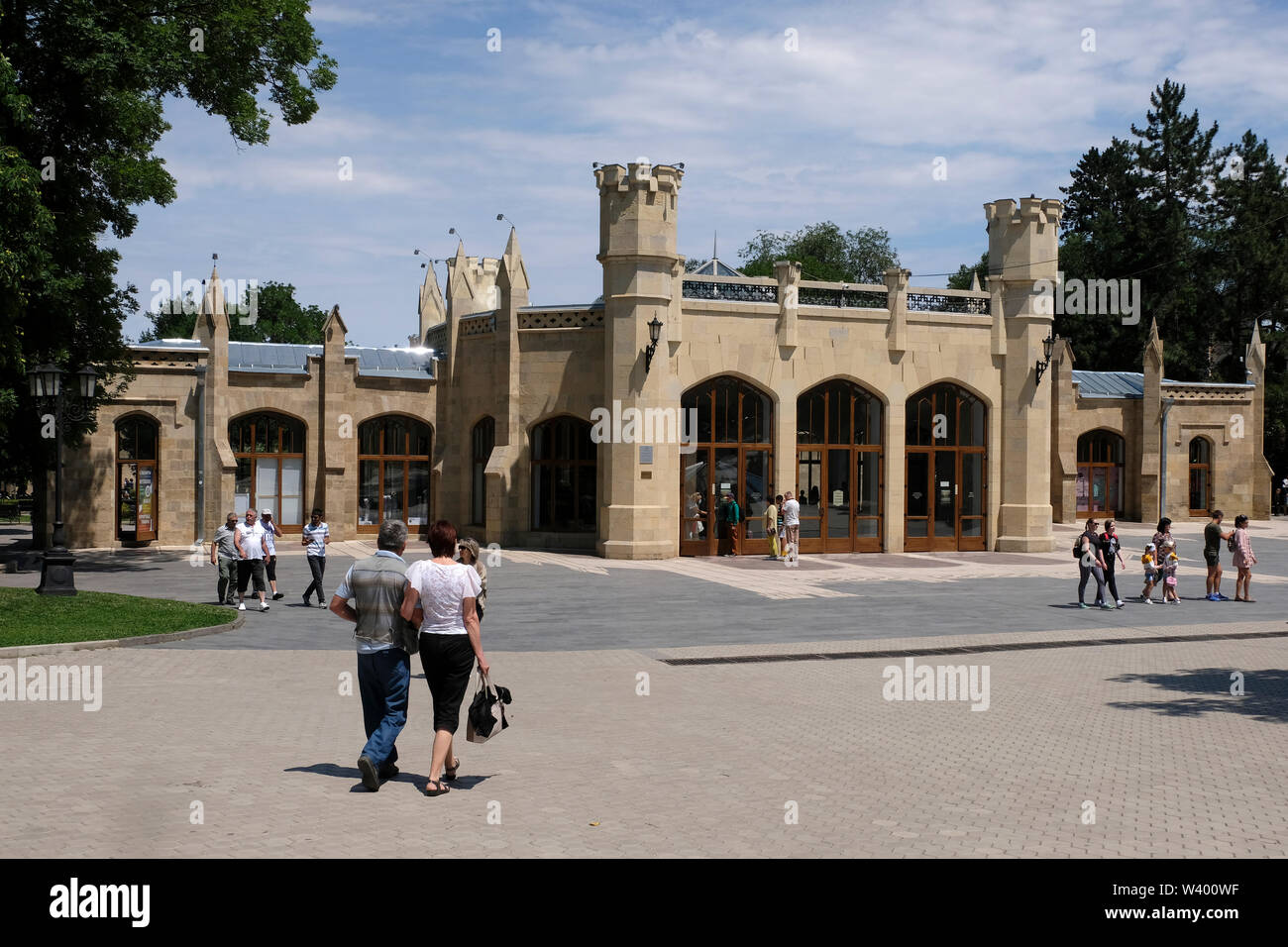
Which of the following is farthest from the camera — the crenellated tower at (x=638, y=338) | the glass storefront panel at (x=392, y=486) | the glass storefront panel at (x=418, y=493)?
the glass storefront panel at (x=418, y=493)

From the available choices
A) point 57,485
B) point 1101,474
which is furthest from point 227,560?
point 1101,474

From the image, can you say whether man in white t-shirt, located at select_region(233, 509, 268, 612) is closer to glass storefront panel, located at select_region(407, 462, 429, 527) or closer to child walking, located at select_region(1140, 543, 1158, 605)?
child walking, located at select_region(1140, 543, 1158, 605)

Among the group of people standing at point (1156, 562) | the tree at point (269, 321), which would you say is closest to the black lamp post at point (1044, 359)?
the group of people standing at point (1156, 562)

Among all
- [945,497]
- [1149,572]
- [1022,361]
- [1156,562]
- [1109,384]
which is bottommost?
[1149,572]

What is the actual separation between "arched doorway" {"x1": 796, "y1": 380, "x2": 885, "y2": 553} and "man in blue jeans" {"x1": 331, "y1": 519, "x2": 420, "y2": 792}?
23539 millimetres

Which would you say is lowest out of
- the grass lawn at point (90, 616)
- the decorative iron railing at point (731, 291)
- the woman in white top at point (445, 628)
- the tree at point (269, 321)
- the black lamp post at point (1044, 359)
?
the grass lawn at point (90, 616)

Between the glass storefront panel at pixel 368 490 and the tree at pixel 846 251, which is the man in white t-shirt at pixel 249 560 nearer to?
the glass storefront panel at pixel 368 490

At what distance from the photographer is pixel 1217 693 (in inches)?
454

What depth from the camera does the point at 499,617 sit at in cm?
1723

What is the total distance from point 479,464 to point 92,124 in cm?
1511

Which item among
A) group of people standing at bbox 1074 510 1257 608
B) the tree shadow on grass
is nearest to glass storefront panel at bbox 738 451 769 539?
group of people standing at bbox 1074 510 1257 608

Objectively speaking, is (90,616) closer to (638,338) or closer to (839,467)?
(638,338)

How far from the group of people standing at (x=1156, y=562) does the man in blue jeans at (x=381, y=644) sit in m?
14.6

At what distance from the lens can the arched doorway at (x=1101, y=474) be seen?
44.1 meters
